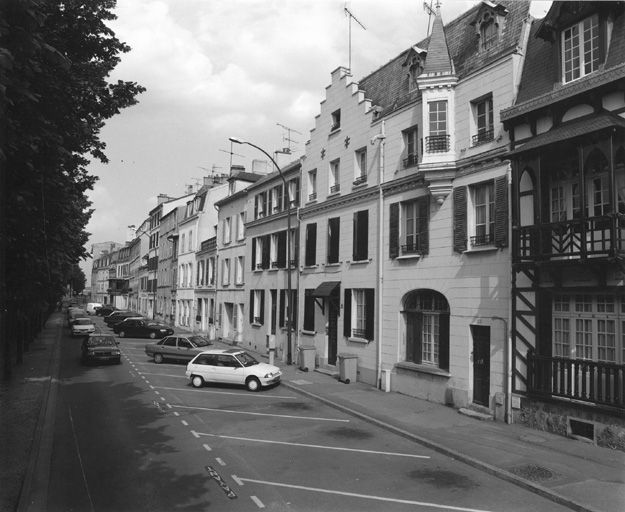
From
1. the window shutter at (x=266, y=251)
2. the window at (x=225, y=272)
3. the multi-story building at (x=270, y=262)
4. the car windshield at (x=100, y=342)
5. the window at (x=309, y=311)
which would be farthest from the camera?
the window at (x=225, y=272)

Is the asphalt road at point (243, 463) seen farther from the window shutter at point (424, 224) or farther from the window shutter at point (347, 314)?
the window shutter at point (424, 224)

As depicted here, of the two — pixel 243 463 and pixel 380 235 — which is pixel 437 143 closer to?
pixel 380 235

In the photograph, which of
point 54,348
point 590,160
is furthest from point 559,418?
point 54,348

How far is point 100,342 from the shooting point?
2692 cm

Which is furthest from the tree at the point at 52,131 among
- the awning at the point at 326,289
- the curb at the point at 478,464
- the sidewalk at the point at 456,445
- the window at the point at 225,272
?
the window at the point at 225,272

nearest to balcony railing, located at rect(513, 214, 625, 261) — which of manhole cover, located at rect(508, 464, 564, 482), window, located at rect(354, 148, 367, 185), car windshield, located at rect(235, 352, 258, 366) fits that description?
manhole cover, located at rect(508, 464, 564, 482)

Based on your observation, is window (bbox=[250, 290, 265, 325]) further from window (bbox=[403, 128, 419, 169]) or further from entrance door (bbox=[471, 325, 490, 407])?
entrance door (bbox=[471, 325, 490, 407])

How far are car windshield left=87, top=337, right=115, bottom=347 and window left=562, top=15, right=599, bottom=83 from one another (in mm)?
24478

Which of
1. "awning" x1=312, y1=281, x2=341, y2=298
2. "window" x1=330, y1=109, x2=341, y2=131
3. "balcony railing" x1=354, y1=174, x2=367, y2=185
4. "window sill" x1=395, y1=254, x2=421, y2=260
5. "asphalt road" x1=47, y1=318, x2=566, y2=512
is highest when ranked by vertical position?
"window" x1=330, y1=109, x2=341, y2=131

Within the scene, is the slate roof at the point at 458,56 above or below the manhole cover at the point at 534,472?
above

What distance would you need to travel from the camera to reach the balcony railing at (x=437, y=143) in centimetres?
1728

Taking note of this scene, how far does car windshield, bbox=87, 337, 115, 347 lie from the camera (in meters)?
26.6

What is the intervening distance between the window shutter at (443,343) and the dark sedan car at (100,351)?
17.5m

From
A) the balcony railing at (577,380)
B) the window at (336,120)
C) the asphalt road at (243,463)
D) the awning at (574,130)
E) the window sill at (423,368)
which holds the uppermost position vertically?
the window at (336,120)
